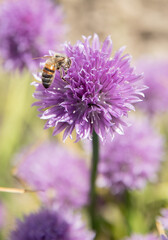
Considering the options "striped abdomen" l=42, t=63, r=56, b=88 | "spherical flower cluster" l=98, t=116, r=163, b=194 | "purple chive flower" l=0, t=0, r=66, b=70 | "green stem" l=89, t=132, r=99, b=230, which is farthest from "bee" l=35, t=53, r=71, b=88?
"spherical flower cluster" l=98, t=116, r=163, b=194

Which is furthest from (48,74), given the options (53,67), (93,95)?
(93,95)

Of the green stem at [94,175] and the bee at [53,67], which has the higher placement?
the bee at [53,67]

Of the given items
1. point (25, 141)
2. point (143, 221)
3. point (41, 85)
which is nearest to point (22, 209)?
point (25, 141)

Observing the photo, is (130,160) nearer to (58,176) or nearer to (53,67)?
(58,176)

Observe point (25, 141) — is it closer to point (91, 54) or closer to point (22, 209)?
point (22, 209)

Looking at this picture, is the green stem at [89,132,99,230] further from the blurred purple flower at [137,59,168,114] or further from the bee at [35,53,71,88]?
the blurred purple flower at [137,59,168,114]

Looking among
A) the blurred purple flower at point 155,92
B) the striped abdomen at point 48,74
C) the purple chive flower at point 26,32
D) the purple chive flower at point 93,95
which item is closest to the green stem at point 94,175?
the purple chive flower at point 93,95

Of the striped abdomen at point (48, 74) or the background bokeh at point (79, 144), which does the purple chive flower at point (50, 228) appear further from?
the striped abdomen at point (48, 74)
